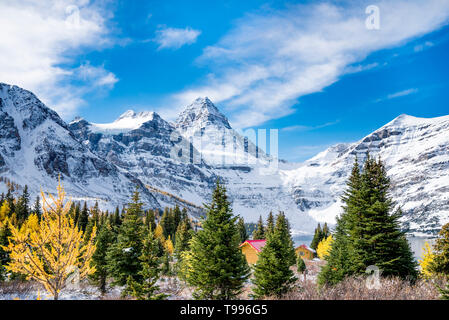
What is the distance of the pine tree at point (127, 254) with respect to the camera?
21.2 meters

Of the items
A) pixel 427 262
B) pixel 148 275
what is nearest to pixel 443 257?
pixel 427 262

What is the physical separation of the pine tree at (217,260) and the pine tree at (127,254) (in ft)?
17.7

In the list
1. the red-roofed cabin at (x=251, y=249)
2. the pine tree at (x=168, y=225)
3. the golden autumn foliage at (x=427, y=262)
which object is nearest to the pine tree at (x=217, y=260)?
the golden autumn foliage at (x=427, y=262)

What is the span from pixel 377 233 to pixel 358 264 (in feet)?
7.76

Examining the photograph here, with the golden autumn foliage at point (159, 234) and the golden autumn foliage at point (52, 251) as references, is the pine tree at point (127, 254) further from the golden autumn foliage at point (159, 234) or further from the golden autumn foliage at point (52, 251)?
the golden autumn foliage at point (159, 234)

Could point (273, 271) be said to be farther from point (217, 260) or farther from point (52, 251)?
point (52, 251)

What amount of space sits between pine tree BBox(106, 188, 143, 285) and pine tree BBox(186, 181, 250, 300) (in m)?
5.39

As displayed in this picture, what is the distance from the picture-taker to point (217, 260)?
17500 mm

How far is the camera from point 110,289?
2856cm

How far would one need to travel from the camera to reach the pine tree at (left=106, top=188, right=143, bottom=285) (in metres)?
21.2

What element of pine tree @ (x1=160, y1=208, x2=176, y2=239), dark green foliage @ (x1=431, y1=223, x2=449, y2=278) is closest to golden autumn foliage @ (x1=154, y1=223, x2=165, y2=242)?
pine tree @ (x1=160, y1=208, x2=176, y2=239)

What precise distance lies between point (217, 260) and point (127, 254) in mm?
8044

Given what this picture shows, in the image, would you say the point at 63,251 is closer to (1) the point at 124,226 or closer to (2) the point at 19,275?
(1) the point at 124,226
